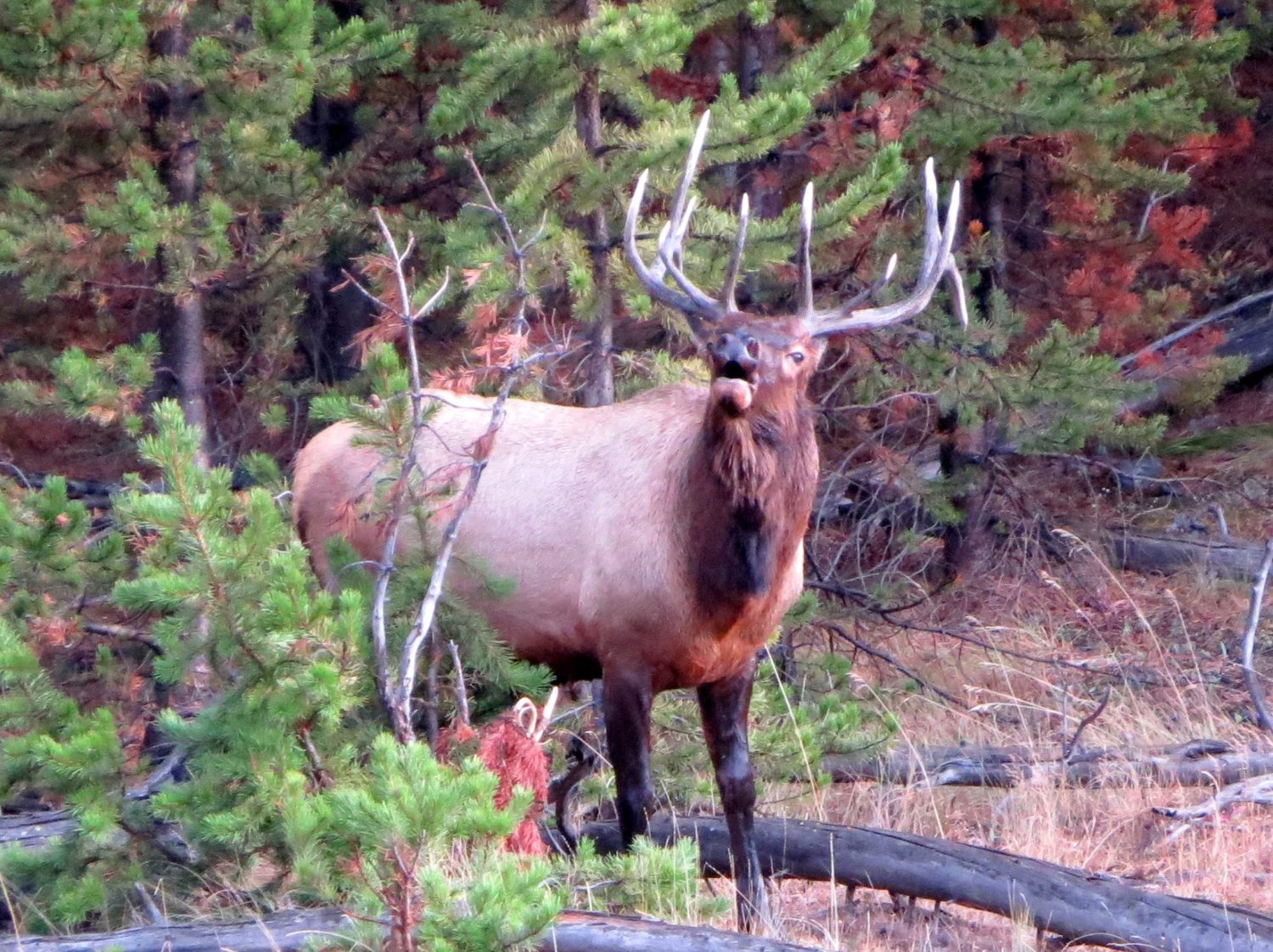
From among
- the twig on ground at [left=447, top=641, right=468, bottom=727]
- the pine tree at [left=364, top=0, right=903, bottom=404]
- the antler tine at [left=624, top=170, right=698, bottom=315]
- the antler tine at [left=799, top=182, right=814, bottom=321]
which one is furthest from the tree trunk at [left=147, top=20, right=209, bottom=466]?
the antler tine at [left=799, top=182, right=814, bottom=321]

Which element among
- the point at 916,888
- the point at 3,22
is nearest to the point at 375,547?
the point at 916,888

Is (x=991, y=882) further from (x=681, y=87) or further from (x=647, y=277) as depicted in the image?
(x=681, y=87)

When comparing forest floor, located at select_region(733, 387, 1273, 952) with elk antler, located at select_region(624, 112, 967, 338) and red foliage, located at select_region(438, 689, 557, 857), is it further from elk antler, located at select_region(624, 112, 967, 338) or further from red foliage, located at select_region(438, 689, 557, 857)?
elk antler, located at select_region(624, 112, 967, 338)

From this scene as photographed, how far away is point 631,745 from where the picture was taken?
5.87 meters

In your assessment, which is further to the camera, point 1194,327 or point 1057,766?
point 1194,327

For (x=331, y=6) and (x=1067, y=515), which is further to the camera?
(x=1067, y=515)

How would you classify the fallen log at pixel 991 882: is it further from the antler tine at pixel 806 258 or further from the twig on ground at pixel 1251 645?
the twig on ground at pixel 1251 645

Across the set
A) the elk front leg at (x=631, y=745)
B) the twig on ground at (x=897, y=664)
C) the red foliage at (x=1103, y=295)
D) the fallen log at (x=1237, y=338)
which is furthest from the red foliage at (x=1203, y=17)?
the elk front leg at (x=631, y=745)

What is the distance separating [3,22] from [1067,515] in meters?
8.00

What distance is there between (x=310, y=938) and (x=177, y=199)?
4.99 m

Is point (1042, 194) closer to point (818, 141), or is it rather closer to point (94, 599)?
point (818, 141)

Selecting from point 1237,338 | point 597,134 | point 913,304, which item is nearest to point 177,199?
point 597,134

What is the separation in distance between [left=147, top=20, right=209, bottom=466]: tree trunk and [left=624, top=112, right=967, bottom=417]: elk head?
2.93 m

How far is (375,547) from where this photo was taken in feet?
22.2
